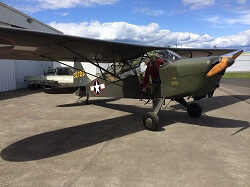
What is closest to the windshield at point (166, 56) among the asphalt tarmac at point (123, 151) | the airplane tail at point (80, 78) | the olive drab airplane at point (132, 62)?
the olive drab airplane at point (132, 62)

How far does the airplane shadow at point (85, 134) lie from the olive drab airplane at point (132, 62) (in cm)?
68

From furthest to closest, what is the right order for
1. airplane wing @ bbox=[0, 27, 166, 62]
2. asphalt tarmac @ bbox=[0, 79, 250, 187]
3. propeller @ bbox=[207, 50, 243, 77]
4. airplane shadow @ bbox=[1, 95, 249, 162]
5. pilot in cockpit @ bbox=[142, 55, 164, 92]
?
pilot in cockpit @ bbox=[142, 55, 164, 92] → propeller @ bbox=[207, 50, 243, 77] → airplane shadow @ bbox=[1, 95, 249, 162] → airplane wing @ bbox=[0, 27, 166, 62] → asphalt tarmac @ bbox=[0, 79, 250, 187]

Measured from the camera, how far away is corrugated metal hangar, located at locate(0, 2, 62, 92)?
62.0 feet

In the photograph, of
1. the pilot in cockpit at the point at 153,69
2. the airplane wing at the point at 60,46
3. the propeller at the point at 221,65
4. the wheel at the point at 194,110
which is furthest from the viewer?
the wheel at the point at 194,110

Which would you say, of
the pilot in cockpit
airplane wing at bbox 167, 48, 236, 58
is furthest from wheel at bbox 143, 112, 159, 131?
airplane wing at bbox 167, 48, 236, 58

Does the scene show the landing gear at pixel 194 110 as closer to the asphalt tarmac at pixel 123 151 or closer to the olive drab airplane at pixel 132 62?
the olive drab airplane at pixel 132 62

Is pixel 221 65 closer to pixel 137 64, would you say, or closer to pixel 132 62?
pixel 137 64

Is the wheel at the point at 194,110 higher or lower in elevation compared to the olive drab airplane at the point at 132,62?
lower

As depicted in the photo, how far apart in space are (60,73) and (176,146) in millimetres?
16504

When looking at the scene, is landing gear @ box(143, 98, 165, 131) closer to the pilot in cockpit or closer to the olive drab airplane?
the olive drab airplane

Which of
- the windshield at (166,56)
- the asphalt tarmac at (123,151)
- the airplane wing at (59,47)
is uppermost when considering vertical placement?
the airplane wing at (59,47)

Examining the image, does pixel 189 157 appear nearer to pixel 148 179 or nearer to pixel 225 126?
pixel 148 179

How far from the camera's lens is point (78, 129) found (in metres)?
6.93

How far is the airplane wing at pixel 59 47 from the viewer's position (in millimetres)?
4754
